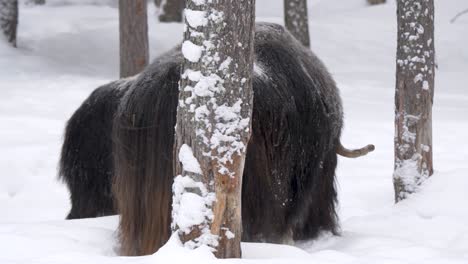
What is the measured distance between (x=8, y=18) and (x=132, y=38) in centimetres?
351

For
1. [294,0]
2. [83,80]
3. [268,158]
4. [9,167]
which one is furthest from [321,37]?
[268,158]

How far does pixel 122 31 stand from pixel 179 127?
8.53 meters

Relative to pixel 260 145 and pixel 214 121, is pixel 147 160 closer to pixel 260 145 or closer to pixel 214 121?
pixel 260 145

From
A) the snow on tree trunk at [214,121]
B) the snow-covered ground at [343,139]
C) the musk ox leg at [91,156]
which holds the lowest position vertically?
the snow-covered ground at [343,139]

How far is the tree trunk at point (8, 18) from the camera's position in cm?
1373

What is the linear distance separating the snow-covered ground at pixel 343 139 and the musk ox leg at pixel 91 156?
26cm

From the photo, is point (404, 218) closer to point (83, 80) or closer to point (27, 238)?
point (27, 238)

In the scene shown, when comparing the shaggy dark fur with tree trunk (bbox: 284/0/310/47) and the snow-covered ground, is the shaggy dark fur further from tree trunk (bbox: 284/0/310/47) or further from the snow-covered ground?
tree trunk (bbox: 284/0/310/47)

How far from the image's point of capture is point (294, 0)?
1432 cm

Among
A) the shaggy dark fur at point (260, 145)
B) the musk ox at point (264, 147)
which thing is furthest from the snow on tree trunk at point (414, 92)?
the shaggy dark fur at point (260, 145)

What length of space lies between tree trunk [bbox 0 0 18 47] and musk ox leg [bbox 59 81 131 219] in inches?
372

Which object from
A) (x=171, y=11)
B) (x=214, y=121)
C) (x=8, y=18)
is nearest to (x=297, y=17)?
(x=171, y=11)

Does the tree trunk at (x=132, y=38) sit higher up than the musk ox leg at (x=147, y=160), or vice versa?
the musk ox leg at (x=147, y=160)

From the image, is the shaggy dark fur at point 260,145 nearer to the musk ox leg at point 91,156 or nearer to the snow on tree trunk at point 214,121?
the snow on tree trunk at point 214,121
